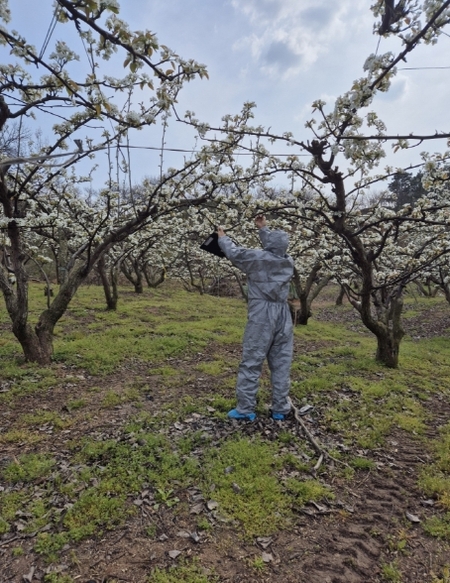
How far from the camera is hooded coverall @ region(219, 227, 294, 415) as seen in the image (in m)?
4.54

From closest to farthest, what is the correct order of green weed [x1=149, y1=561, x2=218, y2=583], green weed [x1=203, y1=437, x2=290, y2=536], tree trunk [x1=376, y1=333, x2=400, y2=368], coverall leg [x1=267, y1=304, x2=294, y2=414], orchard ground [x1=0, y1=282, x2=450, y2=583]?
green weed [x1=149, y1=561, x2=218, y2=583], orchard ground [x1=0, y1=282, x2=450, y2=583], green weed [x1=203, y1=437, x2=290, y2=536], coverall leg [x1=267, y1=304, x2=294, y2=414], tree trunk [x1=376, y1=333, x2=400, y2=368]

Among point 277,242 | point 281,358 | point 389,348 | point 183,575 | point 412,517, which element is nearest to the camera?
point 183,575

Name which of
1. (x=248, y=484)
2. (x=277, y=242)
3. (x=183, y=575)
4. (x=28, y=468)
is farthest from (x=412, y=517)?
(x=28, y=468)

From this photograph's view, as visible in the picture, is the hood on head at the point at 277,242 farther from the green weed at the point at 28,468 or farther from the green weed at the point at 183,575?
the green weed at the point at 28,468

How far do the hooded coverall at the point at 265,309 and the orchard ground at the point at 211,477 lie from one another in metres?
0.64

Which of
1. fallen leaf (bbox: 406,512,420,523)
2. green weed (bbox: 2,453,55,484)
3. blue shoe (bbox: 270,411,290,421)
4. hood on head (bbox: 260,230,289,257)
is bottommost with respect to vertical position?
fallen leaf (bbox: 406,512,420,523)

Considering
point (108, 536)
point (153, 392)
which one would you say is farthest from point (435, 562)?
point (153, 392)

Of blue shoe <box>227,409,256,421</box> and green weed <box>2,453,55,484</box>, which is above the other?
blue shoe <box>227,409,256,421</box>

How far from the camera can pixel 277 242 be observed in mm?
4539

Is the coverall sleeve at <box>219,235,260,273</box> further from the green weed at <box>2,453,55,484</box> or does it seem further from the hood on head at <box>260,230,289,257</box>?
the green weed at <box>2,453,55,484</box>

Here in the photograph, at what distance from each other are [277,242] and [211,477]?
110 inches

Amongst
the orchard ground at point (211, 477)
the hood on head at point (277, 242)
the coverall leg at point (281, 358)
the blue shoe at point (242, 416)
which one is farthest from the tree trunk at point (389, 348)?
the hood on head at point (277, 242)

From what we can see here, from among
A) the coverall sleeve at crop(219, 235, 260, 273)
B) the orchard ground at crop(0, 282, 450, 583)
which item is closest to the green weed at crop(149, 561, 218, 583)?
the orchard ground at crop(0, 282, 450, 583)

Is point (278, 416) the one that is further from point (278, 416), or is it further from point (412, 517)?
point (412, 517)
